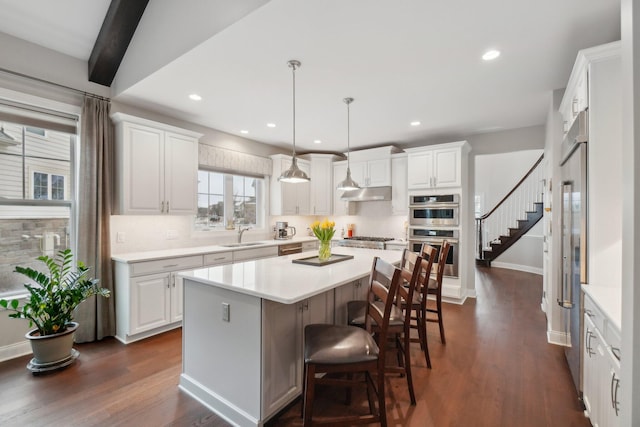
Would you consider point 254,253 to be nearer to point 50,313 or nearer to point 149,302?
point 149,302

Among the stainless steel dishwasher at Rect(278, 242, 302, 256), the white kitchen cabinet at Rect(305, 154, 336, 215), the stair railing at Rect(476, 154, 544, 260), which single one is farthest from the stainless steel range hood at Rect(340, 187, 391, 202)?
the stair railing at Rect(476, 154, 544, 260)

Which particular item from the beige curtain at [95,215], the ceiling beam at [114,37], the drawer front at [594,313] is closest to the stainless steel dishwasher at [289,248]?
the beige curtain at [95,215]

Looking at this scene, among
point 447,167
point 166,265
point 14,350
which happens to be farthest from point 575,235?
point 14,350

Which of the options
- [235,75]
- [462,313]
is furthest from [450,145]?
[235,75]

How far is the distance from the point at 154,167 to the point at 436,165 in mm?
3963

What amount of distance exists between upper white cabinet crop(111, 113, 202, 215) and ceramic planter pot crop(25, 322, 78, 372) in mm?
1305

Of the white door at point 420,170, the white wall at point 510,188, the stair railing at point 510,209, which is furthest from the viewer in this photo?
the stair railing at point 510,209

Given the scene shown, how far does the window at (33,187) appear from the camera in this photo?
275 centimetres

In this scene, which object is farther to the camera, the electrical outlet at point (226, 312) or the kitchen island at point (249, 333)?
the electrical outlet at point (226, 312)

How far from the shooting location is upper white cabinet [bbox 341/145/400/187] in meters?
5.19

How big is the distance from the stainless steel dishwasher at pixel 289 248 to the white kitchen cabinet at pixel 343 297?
2.16m

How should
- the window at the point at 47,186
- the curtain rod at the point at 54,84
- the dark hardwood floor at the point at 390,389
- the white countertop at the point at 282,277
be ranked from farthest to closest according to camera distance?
1. the window at the point at 47,186
2. the curtain rod at the point at 54,84
3. the dark hardwood floor at the point at 390,389
4. the white countertop at the point at 282,277

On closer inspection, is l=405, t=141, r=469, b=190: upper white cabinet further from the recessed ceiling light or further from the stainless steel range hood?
the recessed ceiling light

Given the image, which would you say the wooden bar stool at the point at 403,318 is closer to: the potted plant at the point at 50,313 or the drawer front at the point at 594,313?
the drawer front at the point at 594,313
